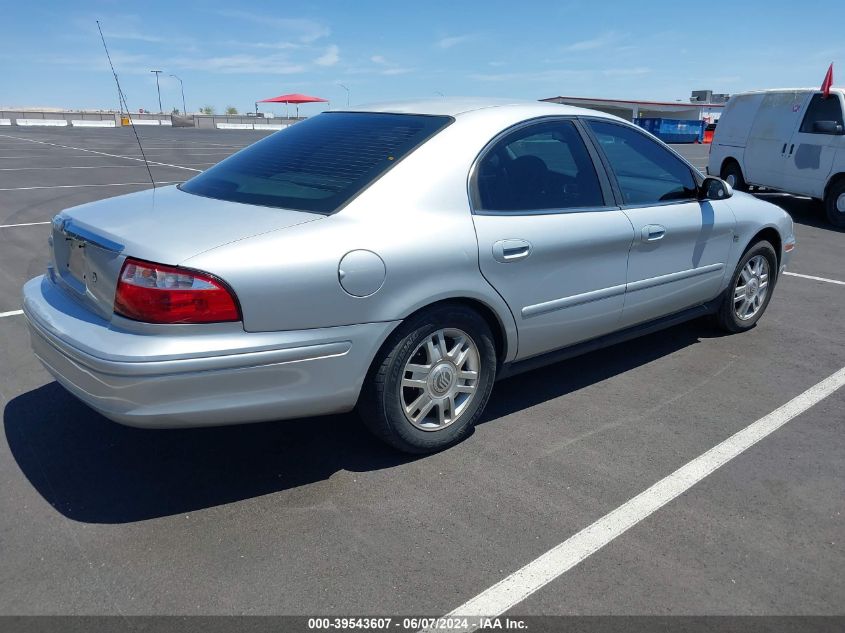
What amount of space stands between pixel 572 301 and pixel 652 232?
0.79 metres

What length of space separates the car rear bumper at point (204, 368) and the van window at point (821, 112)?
33.7 ft

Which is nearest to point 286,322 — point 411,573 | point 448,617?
point 411,573

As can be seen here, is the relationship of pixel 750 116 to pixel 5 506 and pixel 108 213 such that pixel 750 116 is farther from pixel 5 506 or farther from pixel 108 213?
pixel 5 506

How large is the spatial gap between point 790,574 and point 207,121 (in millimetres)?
65666

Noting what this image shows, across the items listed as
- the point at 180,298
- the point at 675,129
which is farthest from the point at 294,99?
the point at 180,298

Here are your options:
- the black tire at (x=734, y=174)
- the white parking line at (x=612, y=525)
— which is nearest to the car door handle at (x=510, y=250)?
the white parking line at (x=612, y=525)

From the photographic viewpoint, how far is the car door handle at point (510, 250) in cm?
341

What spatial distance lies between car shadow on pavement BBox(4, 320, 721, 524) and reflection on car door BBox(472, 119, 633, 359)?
0.59 metres

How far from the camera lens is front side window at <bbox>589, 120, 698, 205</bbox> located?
422 centimetres

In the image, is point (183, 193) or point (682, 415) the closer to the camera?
point (183, 193)

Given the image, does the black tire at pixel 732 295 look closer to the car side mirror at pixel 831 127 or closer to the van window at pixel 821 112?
the car side mirror at pixel 831 127

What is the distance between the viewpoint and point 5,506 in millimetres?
2961

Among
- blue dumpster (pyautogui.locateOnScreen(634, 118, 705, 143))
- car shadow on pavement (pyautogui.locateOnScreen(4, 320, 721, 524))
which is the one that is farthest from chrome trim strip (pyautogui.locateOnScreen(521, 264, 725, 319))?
blue dumpster (pyautogui.locateOnScreen(634, 118, 705, 143))

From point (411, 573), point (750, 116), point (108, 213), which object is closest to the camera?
point (411, 573)
